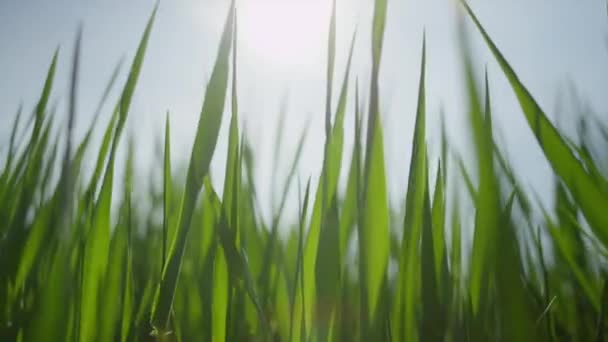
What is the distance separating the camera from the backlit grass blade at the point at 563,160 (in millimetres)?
315

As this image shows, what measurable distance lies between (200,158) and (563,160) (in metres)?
0.25

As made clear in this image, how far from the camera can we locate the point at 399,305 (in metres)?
0.35

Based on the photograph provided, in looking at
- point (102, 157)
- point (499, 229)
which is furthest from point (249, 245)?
point (499, 229)

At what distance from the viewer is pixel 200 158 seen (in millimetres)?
353

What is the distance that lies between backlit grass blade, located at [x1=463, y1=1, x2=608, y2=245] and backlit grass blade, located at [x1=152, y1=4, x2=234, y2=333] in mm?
192

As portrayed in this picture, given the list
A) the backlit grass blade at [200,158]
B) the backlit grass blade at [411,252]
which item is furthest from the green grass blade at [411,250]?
the backlit grass blade at [200,158]

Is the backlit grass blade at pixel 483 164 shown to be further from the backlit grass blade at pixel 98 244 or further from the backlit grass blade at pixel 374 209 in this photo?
the backlit grass blade at pixel 98 244

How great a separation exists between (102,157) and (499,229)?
32cm

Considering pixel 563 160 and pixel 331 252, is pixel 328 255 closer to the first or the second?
pixel 331 252

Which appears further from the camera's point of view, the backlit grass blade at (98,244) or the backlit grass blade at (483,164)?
the backlit grass blade at (98,244)

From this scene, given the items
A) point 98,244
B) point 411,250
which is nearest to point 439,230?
point 411,250

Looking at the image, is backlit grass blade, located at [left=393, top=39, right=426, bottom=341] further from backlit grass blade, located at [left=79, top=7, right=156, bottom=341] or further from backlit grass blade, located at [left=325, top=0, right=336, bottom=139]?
backlit grass blade, located at [left=79, top=7, right=156, bottom=341]

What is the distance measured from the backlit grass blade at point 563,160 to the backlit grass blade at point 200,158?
0.19m

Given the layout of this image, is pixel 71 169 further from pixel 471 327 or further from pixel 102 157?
pixel 471 327
